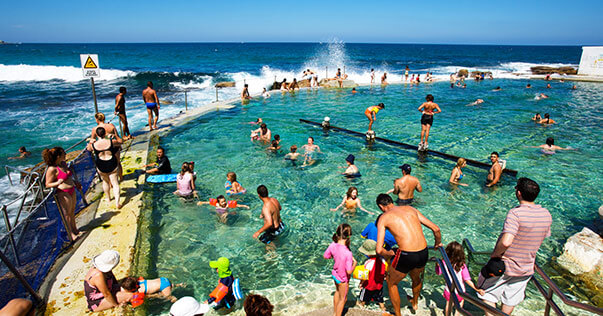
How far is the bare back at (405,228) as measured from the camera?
4.06 metres

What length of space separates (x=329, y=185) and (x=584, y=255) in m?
6.05

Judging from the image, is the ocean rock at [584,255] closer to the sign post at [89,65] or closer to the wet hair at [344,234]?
the wet hair at [344,234]

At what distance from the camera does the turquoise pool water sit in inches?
243

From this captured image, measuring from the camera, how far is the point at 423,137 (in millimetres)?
12328

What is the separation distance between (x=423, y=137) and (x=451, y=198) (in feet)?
12.4

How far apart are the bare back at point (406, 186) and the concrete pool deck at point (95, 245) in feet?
19.5

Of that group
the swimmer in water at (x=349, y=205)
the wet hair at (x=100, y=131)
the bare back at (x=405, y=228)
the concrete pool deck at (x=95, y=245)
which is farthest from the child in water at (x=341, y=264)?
the wet hair at (x=100, y=131)

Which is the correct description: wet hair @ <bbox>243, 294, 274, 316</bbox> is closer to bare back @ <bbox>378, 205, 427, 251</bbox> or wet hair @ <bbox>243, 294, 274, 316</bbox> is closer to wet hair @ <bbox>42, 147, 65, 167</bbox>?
bare back @ <bbox>378, 205, 427, 251</bbox>

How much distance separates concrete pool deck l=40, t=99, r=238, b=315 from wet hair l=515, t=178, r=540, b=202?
532cm

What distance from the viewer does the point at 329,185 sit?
32.6 feet

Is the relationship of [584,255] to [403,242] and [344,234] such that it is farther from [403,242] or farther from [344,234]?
[344,234]

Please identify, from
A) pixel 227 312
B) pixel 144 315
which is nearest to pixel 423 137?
pixel 227 312

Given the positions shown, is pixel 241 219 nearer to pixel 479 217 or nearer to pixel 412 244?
pixel 412 244

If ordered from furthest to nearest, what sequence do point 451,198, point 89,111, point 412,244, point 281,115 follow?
point 89,111
point 281,115
point 451,198
point 412,244
